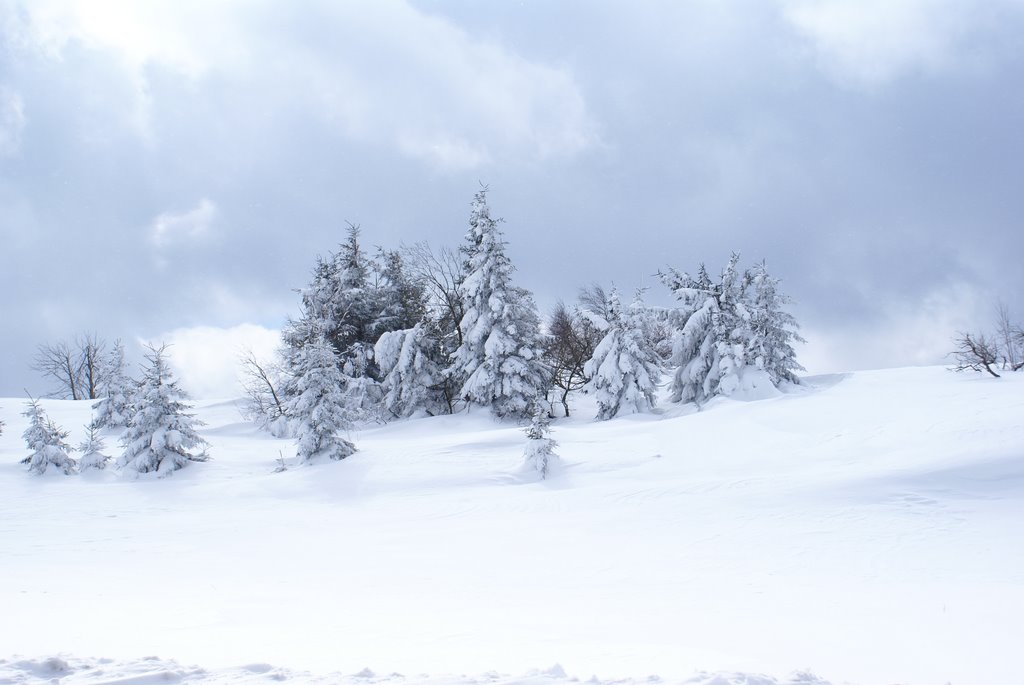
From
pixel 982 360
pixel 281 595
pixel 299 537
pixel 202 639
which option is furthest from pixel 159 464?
pixel 982 360

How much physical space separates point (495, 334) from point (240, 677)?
81.0ft

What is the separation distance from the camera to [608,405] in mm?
29578

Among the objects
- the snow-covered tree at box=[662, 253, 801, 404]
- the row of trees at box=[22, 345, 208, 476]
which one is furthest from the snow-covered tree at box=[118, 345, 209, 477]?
the snow-covered tree at box=[662, 253, 801, 404]

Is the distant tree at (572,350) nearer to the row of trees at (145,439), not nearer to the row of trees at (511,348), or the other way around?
the row of trees at (511,348)

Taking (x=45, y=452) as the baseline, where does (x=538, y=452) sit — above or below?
below

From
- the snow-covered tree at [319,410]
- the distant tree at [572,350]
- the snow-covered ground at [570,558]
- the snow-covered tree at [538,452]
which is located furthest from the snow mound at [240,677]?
the distant tree at [572,350]

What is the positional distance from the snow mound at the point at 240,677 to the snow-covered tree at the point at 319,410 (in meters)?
17.0

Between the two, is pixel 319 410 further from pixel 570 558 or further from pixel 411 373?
pixel 570 558

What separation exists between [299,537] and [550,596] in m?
7.14

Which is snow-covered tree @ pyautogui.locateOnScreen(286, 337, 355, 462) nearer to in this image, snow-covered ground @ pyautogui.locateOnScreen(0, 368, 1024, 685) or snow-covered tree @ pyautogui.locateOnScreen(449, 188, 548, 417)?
snow-covered ground @ pyautogui.locateOnScreen(0, 368, 1024, 685)

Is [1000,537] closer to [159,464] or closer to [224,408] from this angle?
[159,464]

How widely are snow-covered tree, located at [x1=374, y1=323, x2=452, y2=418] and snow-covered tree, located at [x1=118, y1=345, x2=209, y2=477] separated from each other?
11.4 metres

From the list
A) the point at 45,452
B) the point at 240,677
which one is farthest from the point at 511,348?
the point at 240,677

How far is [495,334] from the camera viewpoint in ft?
94.7
